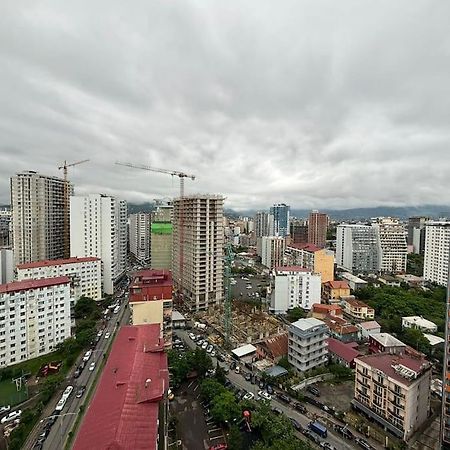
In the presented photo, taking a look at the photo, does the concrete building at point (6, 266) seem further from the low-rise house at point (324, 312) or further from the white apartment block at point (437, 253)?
the white apartment block at point (437, 253)

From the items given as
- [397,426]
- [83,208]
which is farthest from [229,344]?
[83,208]

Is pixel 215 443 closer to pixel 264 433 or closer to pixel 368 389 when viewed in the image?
pixel 264 433

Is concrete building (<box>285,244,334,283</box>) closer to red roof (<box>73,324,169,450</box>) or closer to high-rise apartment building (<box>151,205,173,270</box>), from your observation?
high-rise apartment building (<box>151,205,173,270</box>)

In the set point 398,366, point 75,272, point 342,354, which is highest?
point 75,272

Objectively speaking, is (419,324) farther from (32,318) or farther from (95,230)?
(95,230)

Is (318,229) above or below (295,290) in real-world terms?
above

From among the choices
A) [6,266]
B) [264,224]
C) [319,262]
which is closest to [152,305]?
[319,262]
